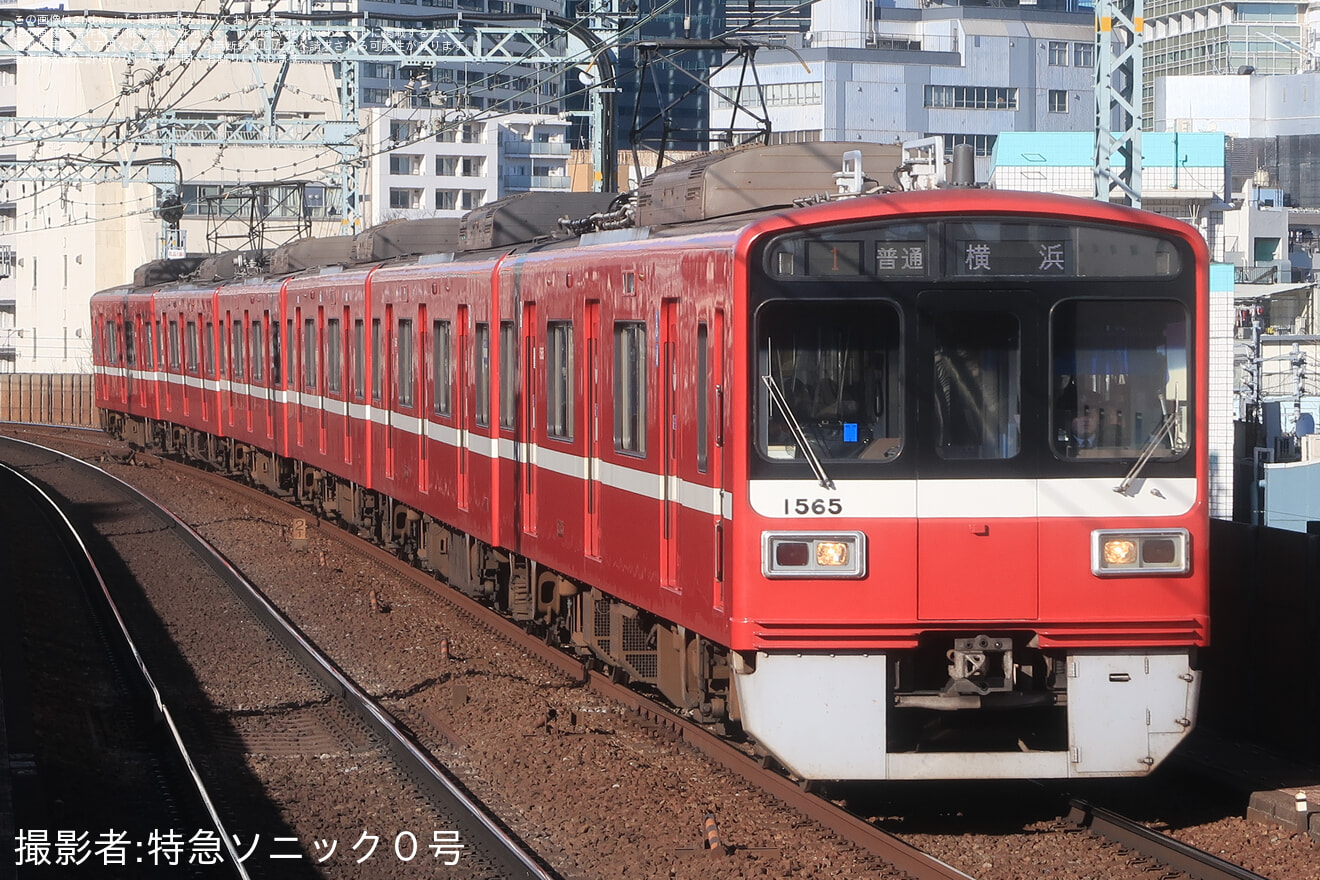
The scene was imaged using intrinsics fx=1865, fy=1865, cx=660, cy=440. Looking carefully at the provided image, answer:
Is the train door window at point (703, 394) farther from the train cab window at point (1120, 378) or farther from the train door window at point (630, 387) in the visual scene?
the train cab window at point (1120, 378)

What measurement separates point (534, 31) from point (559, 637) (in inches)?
746

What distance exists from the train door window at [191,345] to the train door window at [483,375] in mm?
14245

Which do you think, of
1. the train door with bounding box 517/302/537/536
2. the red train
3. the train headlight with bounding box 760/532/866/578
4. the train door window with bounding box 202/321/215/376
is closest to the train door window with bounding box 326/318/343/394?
the train door with bounding box 517/302/537/536

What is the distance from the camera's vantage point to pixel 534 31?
28.9 metres

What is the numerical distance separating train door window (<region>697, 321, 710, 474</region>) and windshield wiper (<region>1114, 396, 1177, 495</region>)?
1623mm

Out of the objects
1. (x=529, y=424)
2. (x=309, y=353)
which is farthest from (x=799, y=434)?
(x=309, y=353)

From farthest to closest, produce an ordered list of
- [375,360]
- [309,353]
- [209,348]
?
[209,348] < [309,353] < [375,360]

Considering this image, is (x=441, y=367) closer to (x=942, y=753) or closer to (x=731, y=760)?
(x=731, y=760)

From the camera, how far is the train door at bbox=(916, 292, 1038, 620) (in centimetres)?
700

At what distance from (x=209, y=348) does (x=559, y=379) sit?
1517 centimetres

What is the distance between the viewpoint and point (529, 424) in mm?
10789

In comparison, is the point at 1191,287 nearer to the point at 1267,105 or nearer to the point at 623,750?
the point at 623,750

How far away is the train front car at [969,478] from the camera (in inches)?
275

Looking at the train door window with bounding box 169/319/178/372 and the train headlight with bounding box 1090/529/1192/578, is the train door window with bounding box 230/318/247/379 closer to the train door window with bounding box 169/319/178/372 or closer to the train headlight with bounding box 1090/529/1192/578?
the train door window with bounding box 169/319/178/372
